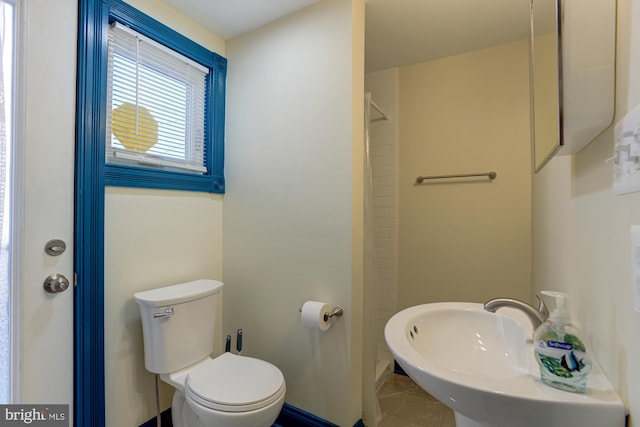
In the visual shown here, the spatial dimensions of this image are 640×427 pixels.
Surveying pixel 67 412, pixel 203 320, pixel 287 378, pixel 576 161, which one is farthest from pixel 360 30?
pixel 67 412

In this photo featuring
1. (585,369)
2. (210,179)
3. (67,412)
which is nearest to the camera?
(585,369)

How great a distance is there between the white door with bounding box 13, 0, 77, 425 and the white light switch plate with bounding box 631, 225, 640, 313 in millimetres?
1711

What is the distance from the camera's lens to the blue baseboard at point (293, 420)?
1544 millimetres

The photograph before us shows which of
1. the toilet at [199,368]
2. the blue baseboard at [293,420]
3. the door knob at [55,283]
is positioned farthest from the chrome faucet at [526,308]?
the door knob at [55,283]

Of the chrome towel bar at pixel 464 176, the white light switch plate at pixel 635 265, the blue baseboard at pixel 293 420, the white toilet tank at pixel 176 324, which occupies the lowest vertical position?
the blue baseboard at pixel 293 420

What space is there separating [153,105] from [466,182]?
1983 mm

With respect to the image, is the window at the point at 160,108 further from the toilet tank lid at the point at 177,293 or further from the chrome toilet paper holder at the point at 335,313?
Answer: the chrome toilet paper holder at the point at 335,313

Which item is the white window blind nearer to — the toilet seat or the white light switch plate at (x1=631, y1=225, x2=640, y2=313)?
the toilet seat

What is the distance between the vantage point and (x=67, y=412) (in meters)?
1.24

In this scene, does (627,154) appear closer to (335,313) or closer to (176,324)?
(335,313)

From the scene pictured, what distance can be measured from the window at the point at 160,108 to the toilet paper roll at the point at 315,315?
0.94m

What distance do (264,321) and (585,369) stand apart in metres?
1.49

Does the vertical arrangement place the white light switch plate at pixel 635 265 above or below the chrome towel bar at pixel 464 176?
below

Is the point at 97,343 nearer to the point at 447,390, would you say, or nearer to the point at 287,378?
the point at 287,378
